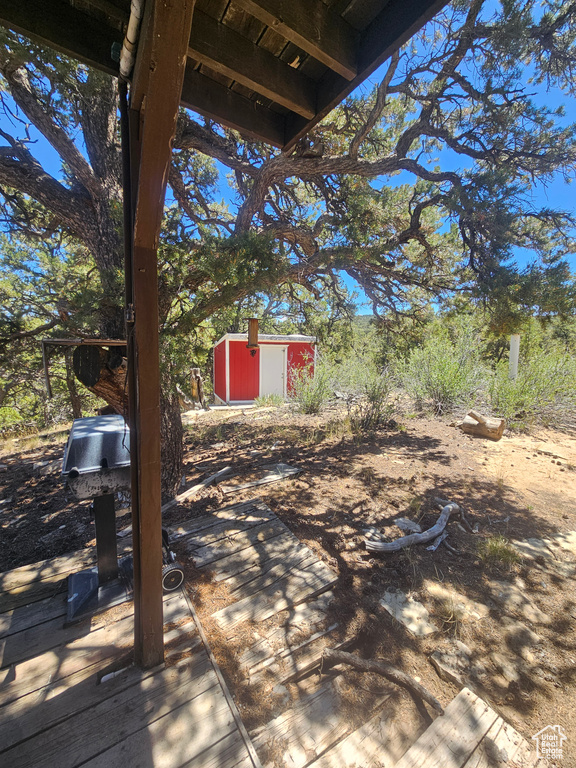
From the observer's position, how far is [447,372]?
6.73m

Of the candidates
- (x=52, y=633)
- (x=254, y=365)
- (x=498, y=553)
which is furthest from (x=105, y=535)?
(x=254, y=365)

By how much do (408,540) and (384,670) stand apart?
1.19 metres

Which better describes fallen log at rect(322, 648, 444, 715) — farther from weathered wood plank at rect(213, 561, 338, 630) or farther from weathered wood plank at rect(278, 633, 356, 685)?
weathered wood plank at rect(213, 561, 338, 630)

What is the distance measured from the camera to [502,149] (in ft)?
11.5

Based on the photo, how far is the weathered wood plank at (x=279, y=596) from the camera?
1.96 meters

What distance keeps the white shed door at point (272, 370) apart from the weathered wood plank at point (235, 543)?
10997 millimetres

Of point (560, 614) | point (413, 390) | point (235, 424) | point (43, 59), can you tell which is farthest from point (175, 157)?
point (413, 390)

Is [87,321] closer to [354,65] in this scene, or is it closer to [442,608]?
[354,65]

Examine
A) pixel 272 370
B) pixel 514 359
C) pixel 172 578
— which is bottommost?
pixel 172 578

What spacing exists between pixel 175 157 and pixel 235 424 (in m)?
5.54

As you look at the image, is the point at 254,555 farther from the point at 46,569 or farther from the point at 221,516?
the point at 46,569

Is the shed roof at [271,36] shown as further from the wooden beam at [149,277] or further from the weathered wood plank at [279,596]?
the weathered wood plank at [279,596]

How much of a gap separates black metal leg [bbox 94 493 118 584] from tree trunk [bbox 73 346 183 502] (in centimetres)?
90

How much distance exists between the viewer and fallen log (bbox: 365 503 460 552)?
8.50 feet
